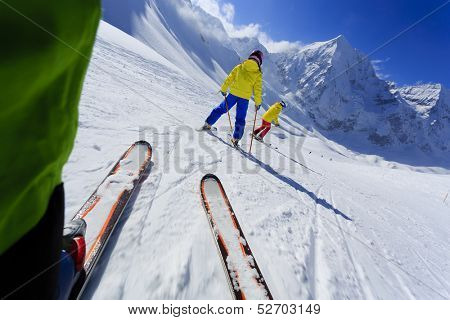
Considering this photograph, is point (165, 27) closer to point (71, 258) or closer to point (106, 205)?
point (106, 205)

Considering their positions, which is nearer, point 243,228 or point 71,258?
point 71,258

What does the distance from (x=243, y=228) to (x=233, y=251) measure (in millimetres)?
610

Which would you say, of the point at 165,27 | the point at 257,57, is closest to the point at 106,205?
the point at 257,57

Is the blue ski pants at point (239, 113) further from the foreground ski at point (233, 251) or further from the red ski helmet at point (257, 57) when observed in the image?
the foreground ski at point (233, 251)

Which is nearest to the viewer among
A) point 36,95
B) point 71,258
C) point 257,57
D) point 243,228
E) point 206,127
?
point 36,95

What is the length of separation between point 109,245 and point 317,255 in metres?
2.53

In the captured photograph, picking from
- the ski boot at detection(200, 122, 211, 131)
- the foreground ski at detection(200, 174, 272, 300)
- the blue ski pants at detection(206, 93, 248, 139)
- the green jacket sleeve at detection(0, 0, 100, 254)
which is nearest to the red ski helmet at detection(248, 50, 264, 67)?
the blue ski pants at detection(206, 93, 248, 139)

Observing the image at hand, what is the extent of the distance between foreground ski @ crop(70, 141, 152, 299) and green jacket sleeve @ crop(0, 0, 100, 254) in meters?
1.35

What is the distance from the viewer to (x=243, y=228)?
11.4 ft

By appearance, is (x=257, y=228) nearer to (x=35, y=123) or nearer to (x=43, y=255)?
(x=43, y=255)

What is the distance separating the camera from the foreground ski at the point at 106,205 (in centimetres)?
227

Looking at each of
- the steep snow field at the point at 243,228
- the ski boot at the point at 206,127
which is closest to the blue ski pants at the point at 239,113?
the ski boot at the point at 206,127

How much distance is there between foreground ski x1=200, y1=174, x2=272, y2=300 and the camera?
248cm

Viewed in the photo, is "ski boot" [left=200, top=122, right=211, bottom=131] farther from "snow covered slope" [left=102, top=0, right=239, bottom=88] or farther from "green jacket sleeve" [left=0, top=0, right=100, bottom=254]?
"snow covered slope" [left=102, top=0, right=239, bottom=88]
